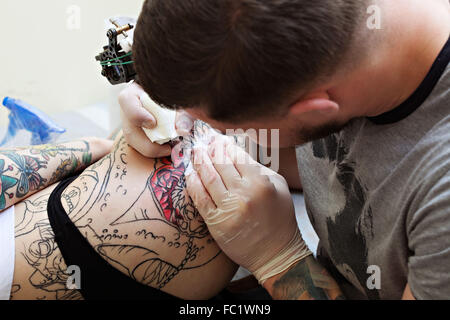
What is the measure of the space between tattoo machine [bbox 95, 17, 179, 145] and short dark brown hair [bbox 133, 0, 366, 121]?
1.02ft

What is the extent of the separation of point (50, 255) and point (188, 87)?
591mm

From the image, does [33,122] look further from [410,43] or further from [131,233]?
[410,43]

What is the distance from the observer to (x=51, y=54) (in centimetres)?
228

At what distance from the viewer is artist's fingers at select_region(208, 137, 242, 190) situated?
1.05 meters

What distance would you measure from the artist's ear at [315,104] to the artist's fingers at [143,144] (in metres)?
0.48

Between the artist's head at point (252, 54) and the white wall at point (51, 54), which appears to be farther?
the white wall at point (51, 54)

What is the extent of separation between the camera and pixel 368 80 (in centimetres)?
74

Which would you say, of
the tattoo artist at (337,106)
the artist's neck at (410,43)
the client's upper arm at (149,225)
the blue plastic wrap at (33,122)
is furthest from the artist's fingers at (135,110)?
the blue plastic wrap at (33,122)

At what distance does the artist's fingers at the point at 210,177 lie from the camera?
103 cm

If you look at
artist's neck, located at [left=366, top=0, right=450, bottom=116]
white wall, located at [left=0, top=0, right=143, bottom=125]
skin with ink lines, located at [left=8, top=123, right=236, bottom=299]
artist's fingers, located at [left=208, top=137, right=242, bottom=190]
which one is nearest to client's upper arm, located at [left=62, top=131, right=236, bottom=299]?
skin with ink lines, located at [left=8, top=123, right=236, bottom=299]

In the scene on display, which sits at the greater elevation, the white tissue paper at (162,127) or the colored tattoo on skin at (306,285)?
the white tissue paper at (162,127)

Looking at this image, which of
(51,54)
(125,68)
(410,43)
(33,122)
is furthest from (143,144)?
(51,54)

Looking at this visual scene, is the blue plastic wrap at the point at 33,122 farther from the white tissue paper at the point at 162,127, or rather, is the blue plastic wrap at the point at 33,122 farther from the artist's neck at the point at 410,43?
the artist's neck at the point at 410,43

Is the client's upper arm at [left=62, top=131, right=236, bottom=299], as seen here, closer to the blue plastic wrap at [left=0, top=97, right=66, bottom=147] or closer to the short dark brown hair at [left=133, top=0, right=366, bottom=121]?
the short dark brown hair at [left=133, top=0, right=366, bottom=121]
